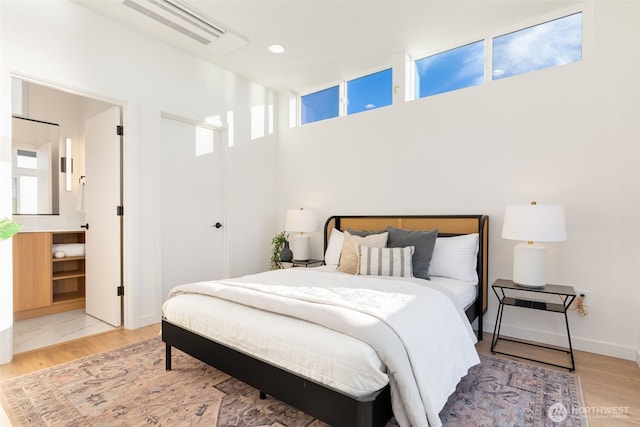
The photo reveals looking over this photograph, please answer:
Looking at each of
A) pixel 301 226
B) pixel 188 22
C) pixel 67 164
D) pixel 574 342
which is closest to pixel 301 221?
pixel 301 226

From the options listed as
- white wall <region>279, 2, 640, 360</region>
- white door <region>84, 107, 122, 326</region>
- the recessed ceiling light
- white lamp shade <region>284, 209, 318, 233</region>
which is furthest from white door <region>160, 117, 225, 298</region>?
white wall <region>279, 2, 640, 360</region>

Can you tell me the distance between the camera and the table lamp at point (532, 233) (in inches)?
95.0

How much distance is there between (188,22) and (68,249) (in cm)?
291

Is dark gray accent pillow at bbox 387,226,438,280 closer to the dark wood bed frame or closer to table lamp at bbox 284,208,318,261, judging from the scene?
the dark wood bed frame

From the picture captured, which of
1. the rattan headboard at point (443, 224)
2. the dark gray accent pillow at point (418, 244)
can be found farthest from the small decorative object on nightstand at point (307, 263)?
the dark gray accent pillow at point (418, 244)

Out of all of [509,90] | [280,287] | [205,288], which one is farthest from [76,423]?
[509,90]

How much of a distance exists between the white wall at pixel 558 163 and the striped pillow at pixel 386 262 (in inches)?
36.2

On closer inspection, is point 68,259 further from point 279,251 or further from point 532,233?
point 532,233

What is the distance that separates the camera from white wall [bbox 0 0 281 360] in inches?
102

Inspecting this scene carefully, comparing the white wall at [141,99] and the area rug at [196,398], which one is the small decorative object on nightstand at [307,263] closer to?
the white wall at [141,99]

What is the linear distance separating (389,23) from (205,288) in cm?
280

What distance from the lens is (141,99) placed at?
3281 millimetres

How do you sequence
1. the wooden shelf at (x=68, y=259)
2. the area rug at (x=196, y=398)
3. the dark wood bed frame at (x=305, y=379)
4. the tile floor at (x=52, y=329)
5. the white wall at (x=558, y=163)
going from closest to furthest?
the dark wood bed frame at (x=305, y=379) < the area rug at (x=196, y=398) < the white wall at (x=558, y=163) < the tile floor at (x=52, y=329) < the wooden shelf at (x=68, y=259)

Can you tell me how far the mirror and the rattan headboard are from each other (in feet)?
11.2
